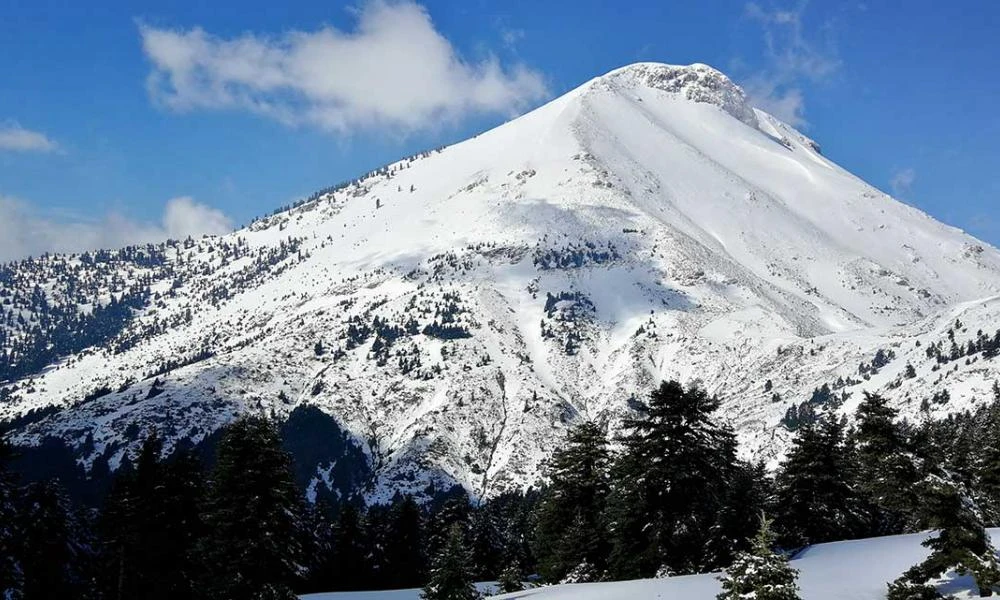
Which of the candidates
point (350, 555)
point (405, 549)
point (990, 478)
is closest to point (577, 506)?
point (990, 478)

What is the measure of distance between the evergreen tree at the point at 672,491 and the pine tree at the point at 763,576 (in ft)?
75.7

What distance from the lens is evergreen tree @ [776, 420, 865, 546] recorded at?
5306 centimetres

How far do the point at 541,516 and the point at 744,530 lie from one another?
17.6 metres

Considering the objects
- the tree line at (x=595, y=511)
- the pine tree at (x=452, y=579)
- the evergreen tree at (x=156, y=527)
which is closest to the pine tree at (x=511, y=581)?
the tree line at (x=595, y=511)

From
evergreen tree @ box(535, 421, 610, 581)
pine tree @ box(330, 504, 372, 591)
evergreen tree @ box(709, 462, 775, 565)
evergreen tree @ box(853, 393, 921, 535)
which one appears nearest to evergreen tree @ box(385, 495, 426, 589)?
pine tree @ box(330, 504, 372, 591)

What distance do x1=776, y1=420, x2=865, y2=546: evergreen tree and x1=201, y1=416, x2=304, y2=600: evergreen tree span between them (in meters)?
31.5

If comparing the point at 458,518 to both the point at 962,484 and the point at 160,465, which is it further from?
the point at 962,484

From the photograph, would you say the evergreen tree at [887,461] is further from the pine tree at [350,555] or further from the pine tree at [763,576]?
the pine tree at [350,555]

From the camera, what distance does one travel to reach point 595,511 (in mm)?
57562

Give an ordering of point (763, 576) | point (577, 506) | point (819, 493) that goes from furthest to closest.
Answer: point (577, 506) < point (819, 493) < point (763, 576)

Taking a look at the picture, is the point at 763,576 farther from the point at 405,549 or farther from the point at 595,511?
the point at 405,549

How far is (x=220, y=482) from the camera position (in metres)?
42.5

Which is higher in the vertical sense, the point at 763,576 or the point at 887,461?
the point at 887,461

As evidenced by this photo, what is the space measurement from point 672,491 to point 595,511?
37.7 feet
